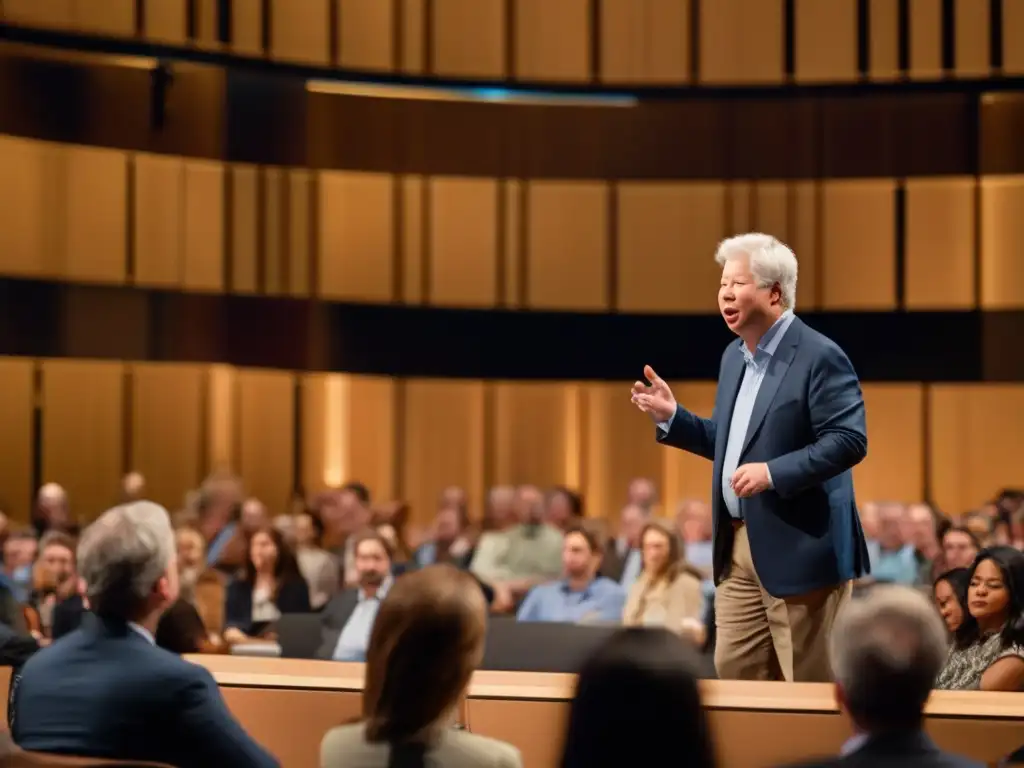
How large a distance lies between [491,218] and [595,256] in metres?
1.22

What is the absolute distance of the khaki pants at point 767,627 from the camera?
399 cm

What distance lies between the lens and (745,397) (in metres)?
4.09

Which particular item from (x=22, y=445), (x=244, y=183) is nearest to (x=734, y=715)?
(x=22, y=445)

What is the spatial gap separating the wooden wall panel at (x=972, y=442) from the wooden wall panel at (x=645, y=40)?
14.7 feet

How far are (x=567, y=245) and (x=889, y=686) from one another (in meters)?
15.1

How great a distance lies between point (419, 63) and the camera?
16.5 meters

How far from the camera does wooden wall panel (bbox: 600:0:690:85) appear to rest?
1680cm

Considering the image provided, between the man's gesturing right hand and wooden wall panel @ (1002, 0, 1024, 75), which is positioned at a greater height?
wooden wall panel @ (1002, 0, 1024, 75)

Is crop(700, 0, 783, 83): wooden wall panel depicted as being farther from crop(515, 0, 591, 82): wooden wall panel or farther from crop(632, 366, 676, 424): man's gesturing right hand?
crop(632, 366, 676, 424): man's gesturing right hand

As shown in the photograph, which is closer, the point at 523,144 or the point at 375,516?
the point at 375,516

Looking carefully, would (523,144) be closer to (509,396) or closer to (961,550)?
(509,396)

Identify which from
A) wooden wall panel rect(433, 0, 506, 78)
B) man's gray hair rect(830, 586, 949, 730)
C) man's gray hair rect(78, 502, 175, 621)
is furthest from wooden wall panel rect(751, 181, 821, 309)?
man's gray hair rect(830, 586, 949, 730)

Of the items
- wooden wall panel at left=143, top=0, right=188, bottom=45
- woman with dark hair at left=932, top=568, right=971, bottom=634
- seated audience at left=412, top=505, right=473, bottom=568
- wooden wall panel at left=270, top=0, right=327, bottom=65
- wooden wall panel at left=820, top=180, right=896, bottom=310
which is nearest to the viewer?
woman with dark hair at left=932, top=568, right=971, bottom=634

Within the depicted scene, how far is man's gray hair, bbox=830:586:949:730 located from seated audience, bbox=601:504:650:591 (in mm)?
6542
